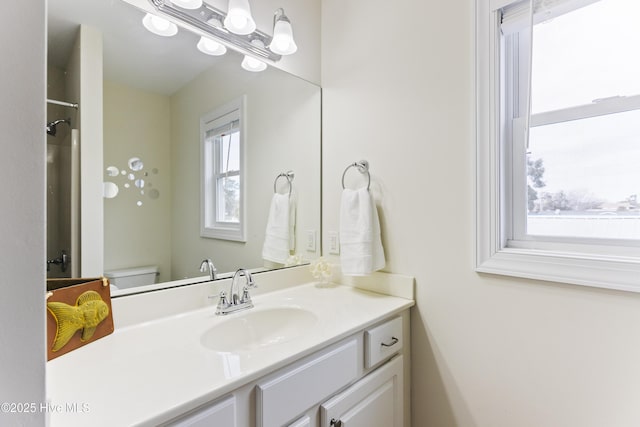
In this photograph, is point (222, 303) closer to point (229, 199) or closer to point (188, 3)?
point (229, 199)

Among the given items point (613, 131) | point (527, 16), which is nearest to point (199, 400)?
point (613, 131)

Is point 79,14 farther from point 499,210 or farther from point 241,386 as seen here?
point 499,210

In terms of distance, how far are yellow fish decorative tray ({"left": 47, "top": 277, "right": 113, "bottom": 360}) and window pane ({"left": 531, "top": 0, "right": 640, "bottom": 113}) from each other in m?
1.55

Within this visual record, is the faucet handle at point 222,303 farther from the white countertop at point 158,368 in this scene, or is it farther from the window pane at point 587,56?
the window pane at point 587,56

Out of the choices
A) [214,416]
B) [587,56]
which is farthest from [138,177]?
[587,56]

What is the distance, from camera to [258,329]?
1124 millimetres

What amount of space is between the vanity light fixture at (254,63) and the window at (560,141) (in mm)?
886

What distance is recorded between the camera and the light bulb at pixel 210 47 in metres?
1.16

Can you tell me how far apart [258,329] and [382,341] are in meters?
0.47

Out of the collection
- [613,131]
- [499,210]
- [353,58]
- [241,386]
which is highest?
[353,58]

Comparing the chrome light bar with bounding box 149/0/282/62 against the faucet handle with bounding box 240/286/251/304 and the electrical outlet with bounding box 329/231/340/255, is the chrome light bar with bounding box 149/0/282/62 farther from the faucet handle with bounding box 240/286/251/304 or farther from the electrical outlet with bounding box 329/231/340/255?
the faucet handle with bounding box 240/286/251/304

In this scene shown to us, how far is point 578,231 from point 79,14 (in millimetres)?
1733

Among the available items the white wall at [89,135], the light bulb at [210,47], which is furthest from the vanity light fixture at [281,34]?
the white wall at [89,135]

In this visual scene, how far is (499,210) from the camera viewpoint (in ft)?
3.41
